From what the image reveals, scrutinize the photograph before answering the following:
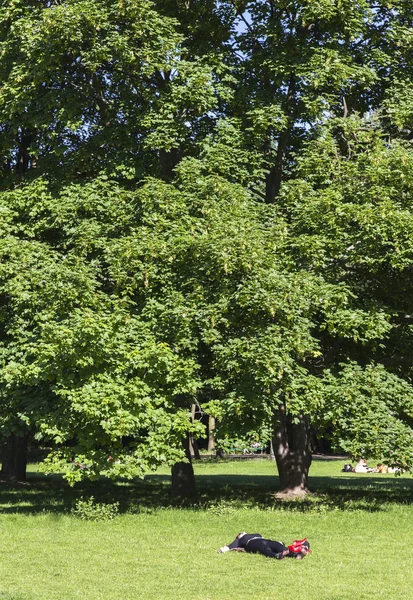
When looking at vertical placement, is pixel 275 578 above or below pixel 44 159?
below

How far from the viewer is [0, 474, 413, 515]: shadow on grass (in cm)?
1955

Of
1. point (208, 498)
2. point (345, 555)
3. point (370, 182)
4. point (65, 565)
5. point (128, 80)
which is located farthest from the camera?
point (208, 498)

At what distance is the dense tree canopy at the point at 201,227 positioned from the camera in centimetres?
1680

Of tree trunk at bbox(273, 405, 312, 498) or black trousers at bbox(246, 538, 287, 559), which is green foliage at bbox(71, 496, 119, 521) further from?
tree trunk at bbox(273, 405, 312, 498)

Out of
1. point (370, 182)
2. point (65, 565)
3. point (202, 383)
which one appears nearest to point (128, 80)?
point (370, 182)

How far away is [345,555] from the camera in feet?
43.7

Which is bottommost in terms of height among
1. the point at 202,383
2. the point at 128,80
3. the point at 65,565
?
the point at 65,565

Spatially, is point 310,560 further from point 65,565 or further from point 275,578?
point 65,565

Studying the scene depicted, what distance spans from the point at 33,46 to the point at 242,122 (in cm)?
545

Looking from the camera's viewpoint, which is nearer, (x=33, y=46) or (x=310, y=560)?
(x=310, y=560)

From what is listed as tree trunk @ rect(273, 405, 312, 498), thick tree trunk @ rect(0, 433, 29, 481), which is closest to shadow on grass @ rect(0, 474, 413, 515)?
tree trunk @ rect(273, 405, 312, 498)

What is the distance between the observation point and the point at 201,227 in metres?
17.8

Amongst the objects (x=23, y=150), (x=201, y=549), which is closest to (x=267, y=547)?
(x=201, y=549)

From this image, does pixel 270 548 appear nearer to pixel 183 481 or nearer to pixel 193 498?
pixel 193 498
